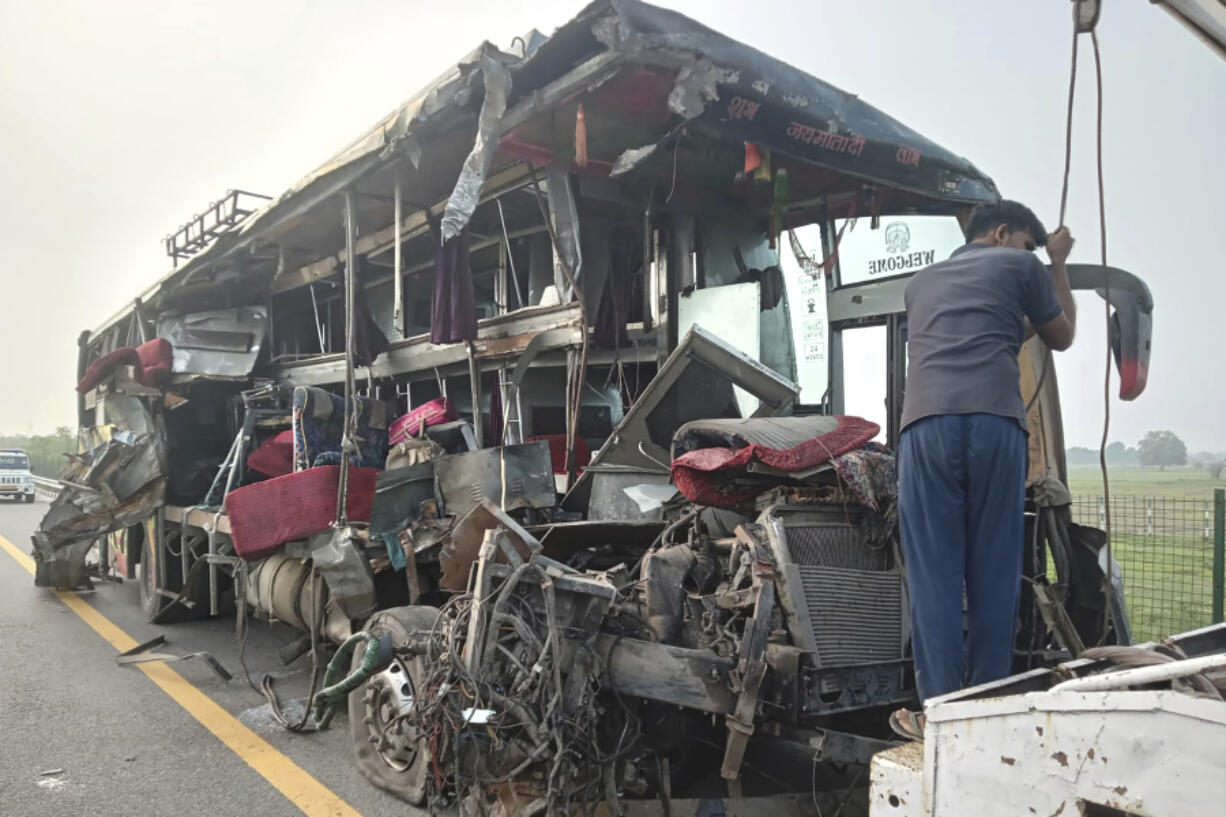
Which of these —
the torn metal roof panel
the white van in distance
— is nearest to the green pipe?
the torn metal roof panel

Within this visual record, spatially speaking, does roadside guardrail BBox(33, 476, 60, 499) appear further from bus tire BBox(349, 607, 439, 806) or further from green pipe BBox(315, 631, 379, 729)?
bus tire BBox(349, 607, 439, 806)

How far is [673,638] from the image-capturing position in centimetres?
333

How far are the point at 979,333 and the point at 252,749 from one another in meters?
4.34

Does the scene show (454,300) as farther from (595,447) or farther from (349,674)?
(349,674)

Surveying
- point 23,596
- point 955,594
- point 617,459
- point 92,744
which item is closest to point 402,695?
point 617,459

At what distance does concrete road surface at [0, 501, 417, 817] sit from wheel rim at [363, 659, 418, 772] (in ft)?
0.66

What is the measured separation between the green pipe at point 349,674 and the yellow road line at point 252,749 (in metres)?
0.32

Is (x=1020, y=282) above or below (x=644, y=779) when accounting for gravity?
above

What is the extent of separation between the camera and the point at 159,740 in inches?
183

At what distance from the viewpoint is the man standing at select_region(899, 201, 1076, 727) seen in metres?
2.54

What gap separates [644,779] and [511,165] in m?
4.59

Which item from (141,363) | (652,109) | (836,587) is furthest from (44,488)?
(836,587)

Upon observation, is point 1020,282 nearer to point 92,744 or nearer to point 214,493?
point 92,744

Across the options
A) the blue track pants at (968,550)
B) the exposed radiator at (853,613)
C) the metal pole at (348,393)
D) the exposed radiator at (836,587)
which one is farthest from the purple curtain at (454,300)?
the blue track pants at (968,550)
